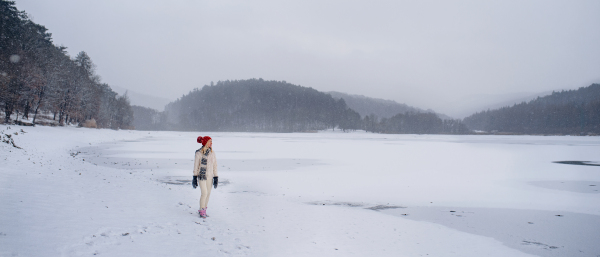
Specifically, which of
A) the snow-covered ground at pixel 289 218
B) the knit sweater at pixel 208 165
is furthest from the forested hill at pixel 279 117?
the knit sweater at pixel 208 165

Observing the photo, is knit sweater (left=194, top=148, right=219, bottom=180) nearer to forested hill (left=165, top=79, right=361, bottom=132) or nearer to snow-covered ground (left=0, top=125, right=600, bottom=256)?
A: snow-covered ground (left=0, top=125, right=600, bottom=256)

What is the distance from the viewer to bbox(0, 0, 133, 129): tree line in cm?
3619

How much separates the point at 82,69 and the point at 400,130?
467 ft

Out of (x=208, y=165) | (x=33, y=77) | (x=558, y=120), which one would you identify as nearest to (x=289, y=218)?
(x=208, y=165)

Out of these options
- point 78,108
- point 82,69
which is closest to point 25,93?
point 78,108

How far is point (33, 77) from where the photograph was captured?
38938mm

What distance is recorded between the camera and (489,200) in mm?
12055

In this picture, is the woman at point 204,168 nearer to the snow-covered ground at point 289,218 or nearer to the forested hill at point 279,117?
the snow-covered ground at point 289,218

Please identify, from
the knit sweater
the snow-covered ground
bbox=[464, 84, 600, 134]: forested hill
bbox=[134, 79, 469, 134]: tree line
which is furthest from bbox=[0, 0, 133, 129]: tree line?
bbox=[464, 84, 600, 134]: forested hill

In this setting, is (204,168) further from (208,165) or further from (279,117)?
(279,117)

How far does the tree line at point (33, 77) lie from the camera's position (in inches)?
1425

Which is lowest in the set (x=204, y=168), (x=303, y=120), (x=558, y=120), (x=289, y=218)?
(x=289, y=218)

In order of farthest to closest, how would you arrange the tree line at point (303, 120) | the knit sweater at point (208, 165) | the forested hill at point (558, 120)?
the tree line at point (303, 120) < the forested hill at point (558, 120) < the knit sweater at point (208, 165)

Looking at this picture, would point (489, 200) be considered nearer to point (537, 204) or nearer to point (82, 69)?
point (537, 204)
